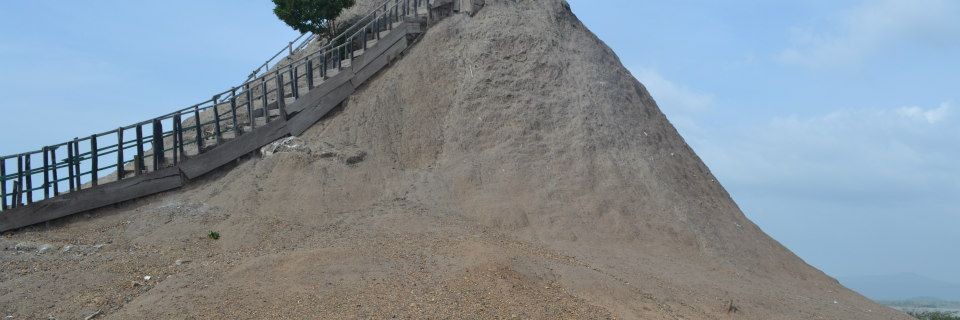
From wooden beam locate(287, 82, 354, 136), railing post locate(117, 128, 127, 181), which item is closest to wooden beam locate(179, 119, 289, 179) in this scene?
wooden beam locate(287, 82, 354, 136)

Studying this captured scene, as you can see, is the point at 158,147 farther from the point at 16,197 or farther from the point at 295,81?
the point at 295,81

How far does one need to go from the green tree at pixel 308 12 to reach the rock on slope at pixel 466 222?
4437 mm

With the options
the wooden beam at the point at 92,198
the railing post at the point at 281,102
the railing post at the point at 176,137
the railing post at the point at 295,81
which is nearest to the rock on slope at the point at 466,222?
the wooden beam at the point at 92,198

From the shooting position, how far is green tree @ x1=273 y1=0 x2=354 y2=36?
24.5 metres

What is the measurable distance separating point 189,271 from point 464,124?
6.39 meters

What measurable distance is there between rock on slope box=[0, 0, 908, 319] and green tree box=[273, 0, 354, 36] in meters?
4.44

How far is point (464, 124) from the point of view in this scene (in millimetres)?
19234

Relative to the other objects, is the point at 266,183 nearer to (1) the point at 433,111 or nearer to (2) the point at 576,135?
(1) the point at 433,111

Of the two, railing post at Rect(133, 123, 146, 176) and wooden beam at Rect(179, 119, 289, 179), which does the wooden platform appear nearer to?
wooden beam at Rect(179, 119, 289, 179)

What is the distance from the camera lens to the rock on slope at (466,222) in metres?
14.0

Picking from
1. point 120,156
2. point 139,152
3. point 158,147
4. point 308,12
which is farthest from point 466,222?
point 308,12

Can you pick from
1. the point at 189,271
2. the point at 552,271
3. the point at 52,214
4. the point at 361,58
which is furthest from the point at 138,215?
the point at 552,271

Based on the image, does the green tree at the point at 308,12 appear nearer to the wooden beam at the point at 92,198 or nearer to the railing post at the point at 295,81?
the railing post at the point at 295,81

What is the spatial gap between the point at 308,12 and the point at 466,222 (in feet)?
32.3
